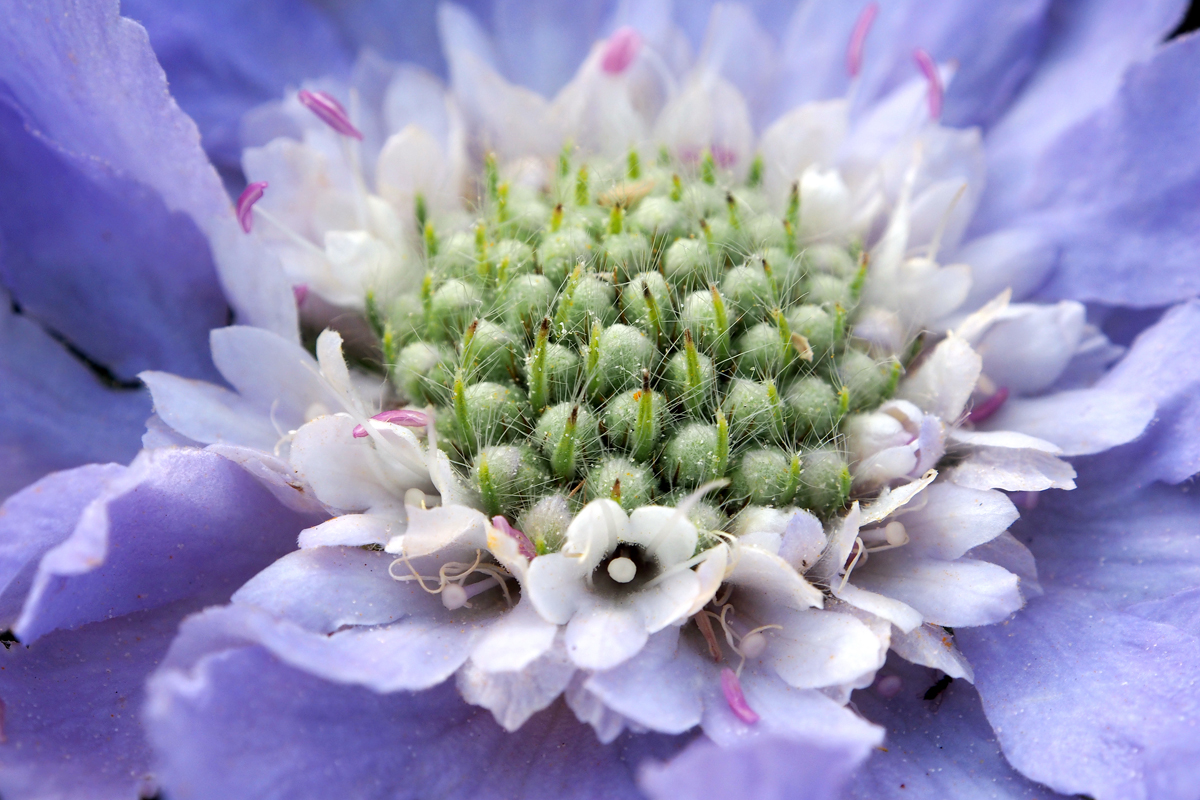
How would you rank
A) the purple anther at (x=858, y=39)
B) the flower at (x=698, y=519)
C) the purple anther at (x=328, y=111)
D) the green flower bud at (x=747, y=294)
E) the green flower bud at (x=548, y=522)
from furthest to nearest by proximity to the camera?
the purple anther at (x=858, y=39) → the purple anther at (x=328, y=111) → the green flower bud at (x=747, y=294) → the green flower bud at (x=548, y=522) → the flower at (x=698, y=519)

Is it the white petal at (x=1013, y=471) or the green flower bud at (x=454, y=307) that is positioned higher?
the green flower bud at (x=454, y=307)

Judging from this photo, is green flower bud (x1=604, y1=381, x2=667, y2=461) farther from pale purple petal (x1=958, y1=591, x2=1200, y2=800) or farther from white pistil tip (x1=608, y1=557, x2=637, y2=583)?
pale purple petal (x1=958, y1=591, x2=1200, y2=800)

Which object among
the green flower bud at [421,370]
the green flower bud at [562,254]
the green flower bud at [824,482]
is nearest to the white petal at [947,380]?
the green flower bud at [824,482]

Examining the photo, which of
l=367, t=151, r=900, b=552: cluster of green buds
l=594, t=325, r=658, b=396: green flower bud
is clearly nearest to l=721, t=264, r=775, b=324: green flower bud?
l=367, t=151, r=900, b=552: cluster of green buds

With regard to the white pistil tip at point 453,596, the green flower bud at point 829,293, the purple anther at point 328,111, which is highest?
the purple anther at point 328,111

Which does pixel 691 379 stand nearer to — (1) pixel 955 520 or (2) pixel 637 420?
(2) pixel 637 420

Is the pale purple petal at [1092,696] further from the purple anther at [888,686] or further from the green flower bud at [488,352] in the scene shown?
the green flower bud at [488,352]

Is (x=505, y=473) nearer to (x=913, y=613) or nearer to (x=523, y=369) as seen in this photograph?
(x=523, y=369)
